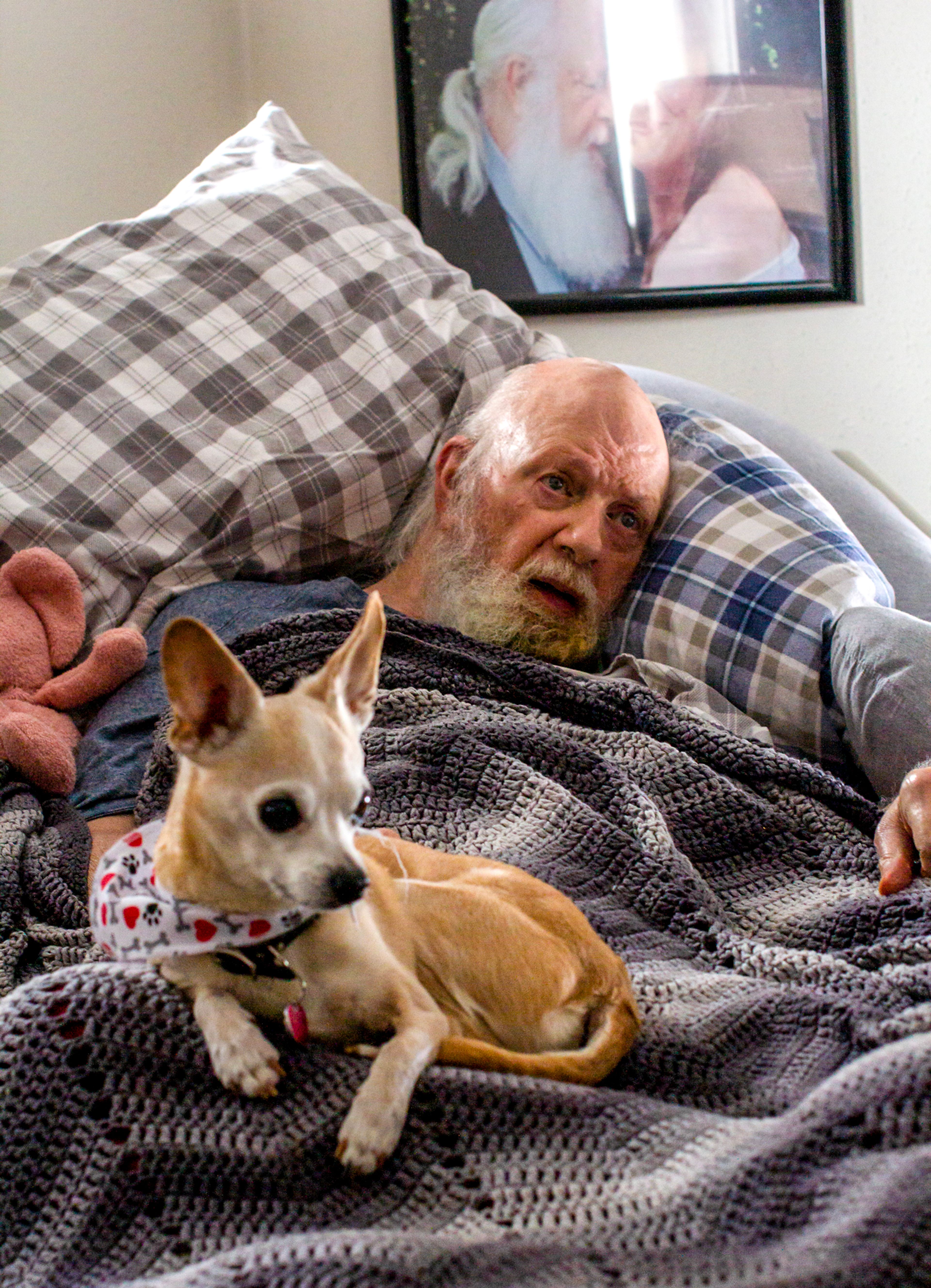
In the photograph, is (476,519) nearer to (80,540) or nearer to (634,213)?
(80,540)

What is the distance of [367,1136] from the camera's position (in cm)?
54

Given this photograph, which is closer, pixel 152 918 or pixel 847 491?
pixel 152 918

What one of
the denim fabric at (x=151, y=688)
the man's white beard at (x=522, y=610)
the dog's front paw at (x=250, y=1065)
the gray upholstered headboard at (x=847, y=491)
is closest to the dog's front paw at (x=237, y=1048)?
the dog's front paw at (x=250, y=1065)

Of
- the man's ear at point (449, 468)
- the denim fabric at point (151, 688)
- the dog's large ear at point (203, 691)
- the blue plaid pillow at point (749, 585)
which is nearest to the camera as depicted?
the dog's large ear at point (203, 691)

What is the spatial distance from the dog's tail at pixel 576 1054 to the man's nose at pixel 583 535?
844 millimetres

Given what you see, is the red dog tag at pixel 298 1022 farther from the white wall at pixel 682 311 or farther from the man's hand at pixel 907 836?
the white wall at pixel 682 311

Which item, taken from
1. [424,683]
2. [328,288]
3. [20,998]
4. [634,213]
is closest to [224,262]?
[328,288]

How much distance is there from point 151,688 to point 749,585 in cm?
76

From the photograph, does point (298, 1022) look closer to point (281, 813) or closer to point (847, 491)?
point (281, 813)

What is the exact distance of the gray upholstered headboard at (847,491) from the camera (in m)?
1.67

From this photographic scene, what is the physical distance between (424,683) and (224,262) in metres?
0.87

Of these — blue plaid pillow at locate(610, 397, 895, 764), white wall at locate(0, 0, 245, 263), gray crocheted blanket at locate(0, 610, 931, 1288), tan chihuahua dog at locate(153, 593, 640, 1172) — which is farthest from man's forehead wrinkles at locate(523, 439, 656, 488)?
white wall at locate(0, 0, 245, 263)

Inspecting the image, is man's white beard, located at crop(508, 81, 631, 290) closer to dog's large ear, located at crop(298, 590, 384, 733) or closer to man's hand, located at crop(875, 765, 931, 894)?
man's hand, located at crop(875, 765, 931, 894)

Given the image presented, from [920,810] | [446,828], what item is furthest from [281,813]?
[920,810]
